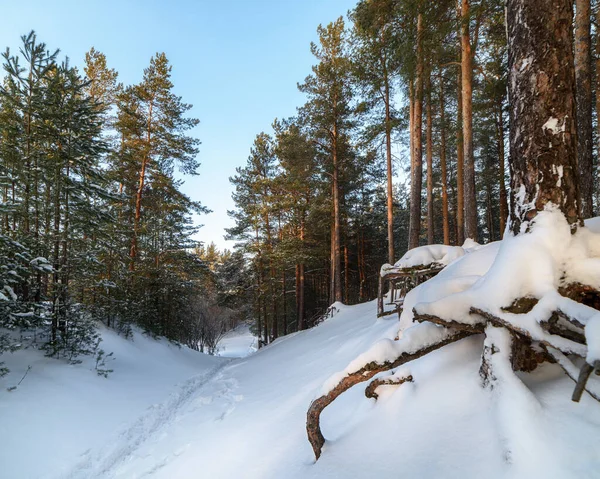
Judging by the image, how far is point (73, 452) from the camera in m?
4.51

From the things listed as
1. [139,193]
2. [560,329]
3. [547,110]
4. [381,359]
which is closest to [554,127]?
[547,110]

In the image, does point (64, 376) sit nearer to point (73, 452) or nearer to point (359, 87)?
point (73, 452)

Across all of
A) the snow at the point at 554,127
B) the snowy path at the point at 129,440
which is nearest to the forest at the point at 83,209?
the snowy path at the point at 129,440

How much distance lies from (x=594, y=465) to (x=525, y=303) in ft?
2.70

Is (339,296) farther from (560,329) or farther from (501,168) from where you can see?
(560,329)

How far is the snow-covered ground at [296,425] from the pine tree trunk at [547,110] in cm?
89

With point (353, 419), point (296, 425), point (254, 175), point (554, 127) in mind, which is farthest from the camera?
point (254, 175)

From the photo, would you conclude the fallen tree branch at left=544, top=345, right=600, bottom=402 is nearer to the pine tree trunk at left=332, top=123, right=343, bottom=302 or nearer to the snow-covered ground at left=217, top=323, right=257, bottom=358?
the pine tree trunk at left=332, top=123, right=343, bottom=302

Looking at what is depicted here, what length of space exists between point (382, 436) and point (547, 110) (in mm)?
2634

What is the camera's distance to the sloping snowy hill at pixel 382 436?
4.76 ft

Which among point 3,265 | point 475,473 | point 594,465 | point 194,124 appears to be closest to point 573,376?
point 594,465

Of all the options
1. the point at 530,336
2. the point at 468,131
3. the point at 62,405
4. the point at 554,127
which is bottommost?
the point at 62,405

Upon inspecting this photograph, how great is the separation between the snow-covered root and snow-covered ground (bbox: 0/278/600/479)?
0.20m

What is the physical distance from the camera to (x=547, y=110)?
6.53ft
